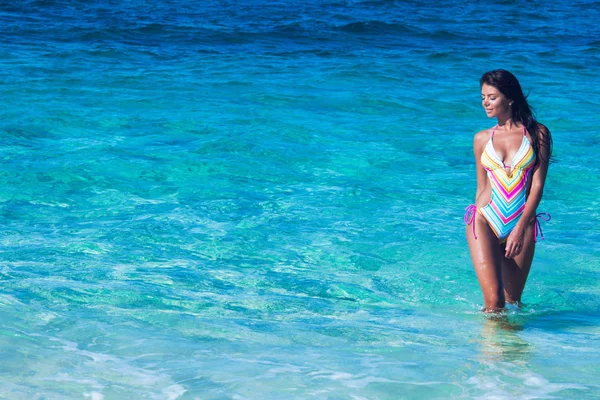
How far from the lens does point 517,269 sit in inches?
202

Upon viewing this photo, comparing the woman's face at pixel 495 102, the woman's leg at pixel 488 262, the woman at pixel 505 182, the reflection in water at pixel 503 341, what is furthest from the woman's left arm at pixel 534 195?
the reflection in water at pixel 503 341

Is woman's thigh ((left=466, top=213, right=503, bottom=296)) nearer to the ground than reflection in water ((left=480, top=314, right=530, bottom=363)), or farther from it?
farther from it

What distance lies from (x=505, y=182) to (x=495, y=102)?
504 mm

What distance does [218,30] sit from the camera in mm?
20016

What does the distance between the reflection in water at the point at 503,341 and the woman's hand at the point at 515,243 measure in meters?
0.40

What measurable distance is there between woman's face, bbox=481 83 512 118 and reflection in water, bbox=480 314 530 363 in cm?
126

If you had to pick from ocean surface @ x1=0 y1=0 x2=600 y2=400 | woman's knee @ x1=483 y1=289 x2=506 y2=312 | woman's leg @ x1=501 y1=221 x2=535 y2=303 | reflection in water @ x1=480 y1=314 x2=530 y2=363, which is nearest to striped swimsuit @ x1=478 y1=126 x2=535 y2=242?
woman's leg @ x1=501 y1=221 x2=535 y2=303

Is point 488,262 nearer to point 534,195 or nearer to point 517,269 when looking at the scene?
point 517,269

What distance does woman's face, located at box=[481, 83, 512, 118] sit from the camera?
4805mm

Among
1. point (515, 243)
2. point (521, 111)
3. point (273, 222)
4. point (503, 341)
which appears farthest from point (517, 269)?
point (273, 222)

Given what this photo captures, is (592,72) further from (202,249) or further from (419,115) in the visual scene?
(202,249)

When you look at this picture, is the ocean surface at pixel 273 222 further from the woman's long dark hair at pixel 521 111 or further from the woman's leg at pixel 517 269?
the woman's long dark hair at pixel 521 111

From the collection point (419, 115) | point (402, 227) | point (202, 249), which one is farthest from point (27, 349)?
point (419, 115)

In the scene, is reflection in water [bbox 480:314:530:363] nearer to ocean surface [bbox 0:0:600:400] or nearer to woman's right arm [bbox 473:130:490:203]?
ocean surface [bbox 0:0:600:400]
